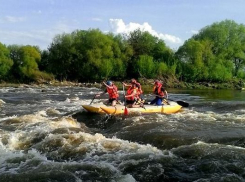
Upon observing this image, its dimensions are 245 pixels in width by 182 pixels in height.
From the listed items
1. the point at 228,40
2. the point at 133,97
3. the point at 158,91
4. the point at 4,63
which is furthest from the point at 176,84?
the point at 133,97

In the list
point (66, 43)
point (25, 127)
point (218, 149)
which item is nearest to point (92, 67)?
point (66, 43)

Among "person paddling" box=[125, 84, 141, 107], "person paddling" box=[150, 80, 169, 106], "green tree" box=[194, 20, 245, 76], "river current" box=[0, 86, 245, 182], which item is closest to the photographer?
"river current" box=[0, 86, 245, 182]

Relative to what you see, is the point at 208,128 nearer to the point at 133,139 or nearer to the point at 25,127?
the point at 133,139

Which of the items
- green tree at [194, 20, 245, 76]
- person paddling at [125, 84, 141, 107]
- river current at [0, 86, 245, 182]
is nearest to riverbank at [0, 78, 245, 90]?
green tree at [194, 20, 245, 76]

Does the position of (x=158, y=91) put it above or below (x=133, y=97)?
above

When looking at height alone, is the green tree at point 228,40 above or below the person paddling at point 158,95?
above

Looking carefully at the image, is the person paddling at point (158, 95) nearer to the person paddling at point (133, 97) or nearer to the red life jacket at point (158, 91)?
the red life jacket at point (158, 91)

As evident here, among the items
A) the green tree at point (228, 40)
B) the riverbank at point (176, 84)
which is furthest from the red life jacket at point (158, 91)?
the green tree at point (228, 40)

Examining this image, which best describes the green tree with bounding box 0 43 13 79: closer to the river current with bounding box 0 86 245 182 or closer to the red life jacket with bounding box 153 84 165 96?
the red life jacket with bounding box 153 84 165 96

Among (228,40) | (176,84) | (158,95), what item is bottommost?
(176,84)

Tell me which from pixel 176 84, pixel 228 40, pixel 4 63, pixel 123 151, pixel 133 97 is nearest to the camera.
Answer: pixel 123 151

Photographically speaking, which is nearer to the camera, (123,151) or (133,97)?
(123,151)

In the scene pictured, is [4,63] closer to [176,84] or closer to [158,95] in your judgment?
[176,84]

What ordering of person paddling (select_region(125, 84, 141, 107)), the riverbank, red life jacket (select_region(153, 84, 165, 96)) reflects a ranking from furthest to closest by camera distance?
the riverbank → red life jacket (select_region(153, 84, 165, 96)) → person paddling (select_region(125, 84, 141, 107))
